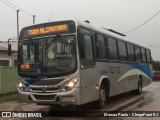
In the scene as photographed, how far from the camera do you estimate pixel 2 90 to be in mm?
18375

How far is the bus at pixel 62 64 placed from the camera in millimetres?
10484

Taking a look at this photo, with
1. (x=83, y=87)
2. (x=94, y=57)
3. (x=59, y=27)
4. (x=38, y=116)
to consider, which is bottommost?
(x=38, y=116)

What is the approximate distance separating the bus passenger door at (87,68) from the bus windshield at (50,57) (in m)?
0.39

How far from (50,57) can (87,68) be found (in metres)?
1.34

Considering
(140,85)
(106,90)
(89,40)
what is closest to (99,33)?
(89,40)

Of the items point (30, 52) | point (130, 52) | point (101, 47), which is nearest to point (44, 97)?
point (30, 52)

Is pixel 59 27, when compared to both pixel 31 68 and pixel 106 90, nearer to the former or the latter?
pixel 31 68

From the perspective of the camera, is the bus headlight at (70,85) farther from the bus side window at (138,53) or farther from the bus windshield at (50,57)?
the bus side window at (138,53)

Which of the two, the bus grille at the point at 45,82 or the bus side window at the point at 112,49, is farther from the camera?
the bus side window at the point at 112,49

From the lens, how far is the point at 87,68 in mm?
11273

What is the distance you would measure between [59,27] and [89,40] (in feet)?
4.15

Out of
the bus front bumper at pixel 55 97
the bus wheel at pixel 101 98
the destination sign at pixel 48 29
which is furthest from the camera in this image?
the bus wheel at pixel 101 98

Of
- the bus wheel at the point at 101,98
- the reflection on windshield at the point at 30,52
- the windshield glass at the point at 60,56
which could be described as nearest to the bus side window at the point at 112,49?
the bus wheel at the point at 101,98

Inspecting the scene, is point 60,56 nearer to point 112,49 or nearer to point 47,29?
point 47,29
